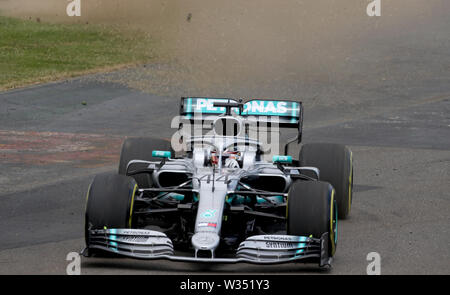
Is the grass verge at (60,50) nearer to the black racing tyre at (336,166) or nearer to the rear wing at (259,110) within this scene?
the rear wing at (259,110)

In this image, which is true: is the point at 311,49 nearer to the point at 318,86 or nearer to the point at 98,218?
the point at 318,86

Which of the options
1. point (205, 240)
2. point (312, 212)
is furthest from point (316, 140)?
point (205, 240)

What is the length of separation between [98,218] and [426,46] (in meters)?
24.3

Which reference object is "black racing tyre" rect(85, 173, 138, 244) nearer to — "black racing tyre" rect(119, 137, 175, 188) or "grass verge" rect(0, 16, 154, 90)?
"black racing tyre" rect(119, 137, 175, 188)

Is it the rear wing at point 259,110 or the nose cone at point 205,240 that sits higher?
the rear wing at point 259,110

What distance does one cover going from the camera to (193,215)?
387 inches

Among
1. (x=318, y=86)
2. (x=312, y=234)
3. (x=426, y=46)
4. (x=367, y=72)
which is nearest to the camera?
(x=312, y=234)

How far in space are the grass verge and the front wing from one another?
51.4ft

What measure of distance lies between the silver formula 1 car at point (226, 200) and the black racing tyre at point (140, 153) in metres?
0.01

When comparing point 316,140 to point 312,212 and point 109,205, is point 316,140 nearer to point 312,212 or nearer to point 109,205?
point 312,212

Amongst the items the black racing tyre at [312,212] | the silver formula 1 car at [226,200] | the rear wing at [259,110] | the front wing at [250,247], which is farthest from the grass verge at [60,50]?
the black racing tyre at [312,212]

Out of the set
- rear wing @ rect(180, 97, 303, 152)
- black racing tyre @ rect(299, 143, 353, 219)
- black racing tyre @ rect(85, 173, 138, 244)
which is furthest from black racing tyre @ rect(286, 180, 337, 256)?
rear wing @ rect(180, 97, 303, 152)

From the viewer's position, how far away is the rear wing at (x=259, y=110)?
12.4 meters

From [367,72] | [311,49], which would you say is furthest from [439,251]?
[311,49]
